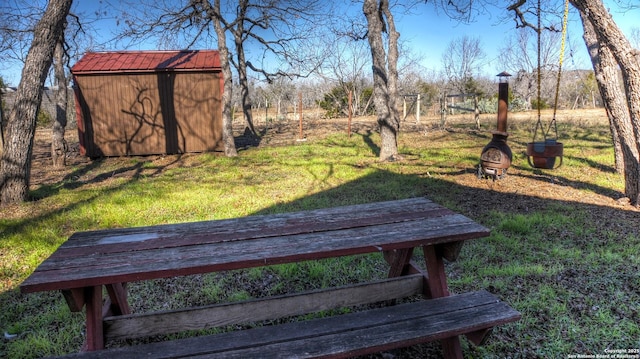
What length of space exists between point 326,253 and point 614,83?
596cm

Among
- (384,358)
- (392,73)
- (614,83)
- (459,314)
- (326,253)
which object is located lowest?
(384,358)

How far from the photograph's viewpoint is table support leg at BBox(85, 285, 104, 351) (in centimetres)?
203

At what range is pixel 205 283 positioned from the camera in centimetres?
358

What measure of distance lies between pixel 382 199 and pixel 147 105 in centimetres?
848

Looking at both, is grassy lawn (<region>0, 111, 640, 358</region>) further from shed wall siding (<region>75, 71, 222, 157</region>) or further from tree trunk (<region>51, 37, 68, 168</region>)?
shed wall siding (<region>75, 71, 222, 157</region>)

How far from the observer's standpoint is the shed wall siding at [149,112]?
1147 cm

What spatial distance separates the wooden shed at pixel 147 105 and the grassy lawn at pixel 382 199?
45.6 inches

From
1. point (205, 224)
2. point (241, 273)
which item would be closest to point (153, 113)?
point (241, 273)

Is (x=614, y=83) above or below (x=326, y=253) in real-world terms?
above

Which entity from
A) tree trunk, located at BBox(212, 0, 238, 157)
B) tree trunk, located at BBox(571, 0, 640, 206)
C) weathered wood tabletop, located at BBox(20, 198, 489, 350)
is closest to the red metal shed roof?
tree trunk, located at BBox(212, 0, 238, 157)

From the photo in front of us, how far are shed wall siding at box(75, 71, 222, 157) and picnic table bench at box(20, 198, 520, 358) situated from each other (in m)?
9.79

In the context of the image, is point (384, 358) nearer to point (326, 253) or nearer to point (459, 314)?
point (459, 314)

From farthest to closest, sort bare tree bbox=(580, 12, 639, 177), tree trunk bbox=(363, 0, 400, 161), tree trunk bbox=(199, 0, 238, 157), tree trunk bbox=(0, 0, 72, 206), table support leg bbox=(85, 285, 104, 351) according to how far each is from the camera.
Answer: tree trunk bbox=(199, 0, 238, 157), tree trunk bbox=(363, 0, 400, 161), tree trunk bbox=(0, 0, 72, 206), bare tree bbox=(580, 12, 639, 177), table support leg bbox=(85, 285, 104, 351)

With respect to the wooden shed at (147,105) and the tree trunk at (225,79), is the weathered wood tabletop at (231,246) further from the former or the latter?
the wooden shed at (147,105)
